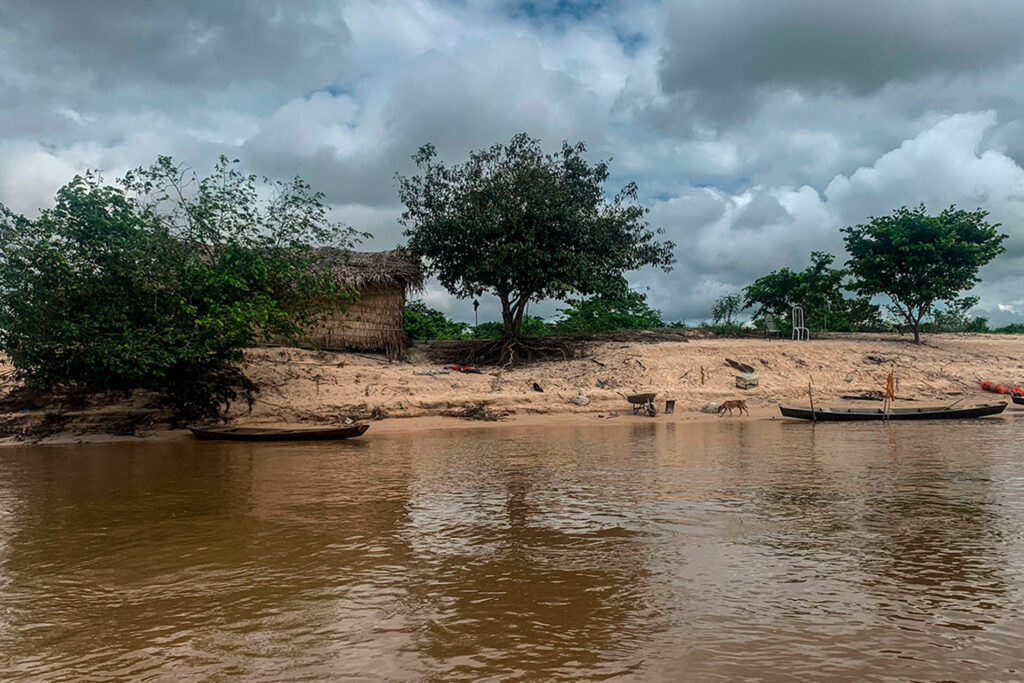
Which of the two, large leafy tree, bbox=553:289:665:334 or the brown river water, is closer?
the brown river water

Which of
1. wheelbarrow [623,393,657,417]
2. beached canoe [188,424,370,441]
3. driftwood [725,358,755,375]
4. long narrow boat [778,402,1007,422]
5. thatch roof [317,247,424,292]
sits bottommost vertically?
beached canoe [188,424,370,441]

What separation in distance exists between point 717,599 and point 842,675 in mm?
1307

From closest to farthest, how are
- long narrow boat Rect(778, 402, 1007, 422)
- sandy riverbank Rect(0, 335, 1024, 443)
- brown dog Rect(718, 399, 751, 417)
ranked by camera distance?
long narrow boat Rect(778, 402, 1007, 422), sandy riverbank Rect(0, 335, 1024, 443), brown dog Rect(718, 399, 751, 417)

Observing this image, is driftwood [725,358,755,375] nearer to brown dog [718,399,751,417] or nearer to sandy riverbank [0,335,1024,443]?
sandy riverbank [0,335,1024,443]

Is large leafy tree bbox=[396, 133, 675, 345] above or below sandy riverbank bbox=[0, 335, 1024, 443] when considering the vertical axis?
above

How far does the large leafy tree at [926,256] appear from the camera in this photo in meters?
A: 26.0

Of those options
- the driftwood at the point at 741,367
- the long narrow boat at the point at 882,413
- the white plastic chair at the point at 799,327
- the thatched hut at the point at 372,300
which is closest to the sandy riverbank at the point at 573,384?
the driftwood at the point at 741,367

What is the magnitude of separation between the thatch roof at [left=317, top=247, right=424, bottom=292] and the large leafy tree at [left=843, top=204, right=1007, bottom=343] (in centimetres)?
1770

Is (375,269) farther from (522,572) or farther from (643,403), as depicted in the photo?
(522,572)

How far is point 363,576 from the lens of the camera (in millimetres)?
5902

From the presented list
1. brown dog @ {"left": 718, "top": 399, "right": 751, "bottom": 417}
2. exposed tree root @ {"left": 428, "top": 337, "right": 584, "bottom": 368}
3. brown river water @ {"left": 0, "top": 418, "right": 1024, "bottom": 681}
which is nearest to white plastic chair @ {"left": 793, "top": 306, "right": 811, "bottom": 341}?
brown dog @ {"left": 718, "top": 399, "right": 751, "bottom": 417}

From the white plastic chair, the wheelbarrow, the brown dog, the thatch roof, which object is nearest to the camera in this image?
the wheelbarrow

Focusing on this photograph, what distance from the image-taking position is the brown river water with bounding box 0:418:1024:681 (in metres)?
4.23

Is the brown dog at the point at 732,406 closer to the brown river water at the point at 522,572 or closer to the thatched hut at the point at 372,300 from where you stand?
the brown river water at the point at 522,572
